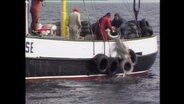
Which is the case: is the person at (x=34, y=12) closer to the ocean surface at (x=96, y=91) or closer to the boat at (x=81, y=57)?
the boat at (x=81, y=57)

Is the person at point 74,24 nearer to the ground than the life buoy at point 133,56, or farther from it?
farther from it

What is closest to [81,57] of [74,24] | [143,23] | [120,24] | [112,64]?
[74,24]

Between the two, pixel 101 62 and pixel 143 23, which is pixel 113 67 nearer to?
pixel 101 62

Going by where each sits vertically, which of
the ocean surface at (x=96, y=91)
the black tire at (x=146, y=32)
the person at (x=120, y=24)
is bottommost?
the ocean surface at (x=96, y=91)

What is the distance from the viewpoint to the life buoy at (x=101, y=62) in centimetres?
1066

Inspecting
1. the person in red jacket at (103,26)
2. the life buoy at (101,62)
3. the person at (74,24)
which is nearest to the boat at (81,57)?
the life buoy at (101,62)

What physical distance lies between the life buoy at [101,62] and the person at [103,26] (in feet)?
1.20

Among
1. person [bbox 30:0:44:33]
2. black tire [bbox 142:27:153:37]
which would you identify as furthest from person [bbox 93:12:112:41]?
black tire [bbox 142:27:153:37]

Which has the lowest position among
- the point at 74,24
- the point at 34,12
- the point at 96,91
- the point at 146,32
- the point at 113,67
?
the point at 96,91

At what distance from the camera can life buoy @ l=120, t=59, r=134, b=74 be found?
441 inches

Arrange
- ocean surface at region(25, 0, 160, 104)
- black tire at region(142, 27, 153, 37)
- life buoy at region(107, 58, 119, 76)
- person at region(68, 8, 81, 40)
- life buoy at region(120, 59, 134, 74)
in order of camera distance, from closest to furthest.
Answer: ocean surface at region(25, 0, 160, 104)
person at region(68, 8, 81, 40)
life buoy at region(107, 58, 119, 76)
life buoy at region(120, 59, 134, 74)
black tire at region(142, 27, 153, 37)

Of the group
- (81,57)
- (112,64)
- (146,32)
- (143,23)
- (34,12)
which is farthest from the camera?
(143,23)

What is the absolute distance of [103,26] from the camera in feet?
34.8

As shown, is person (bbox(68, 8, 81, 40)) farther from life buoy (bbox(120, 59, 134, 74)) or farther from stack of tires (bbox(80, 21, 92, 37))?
life buoy (bbox(120, 59, 134, 74))
